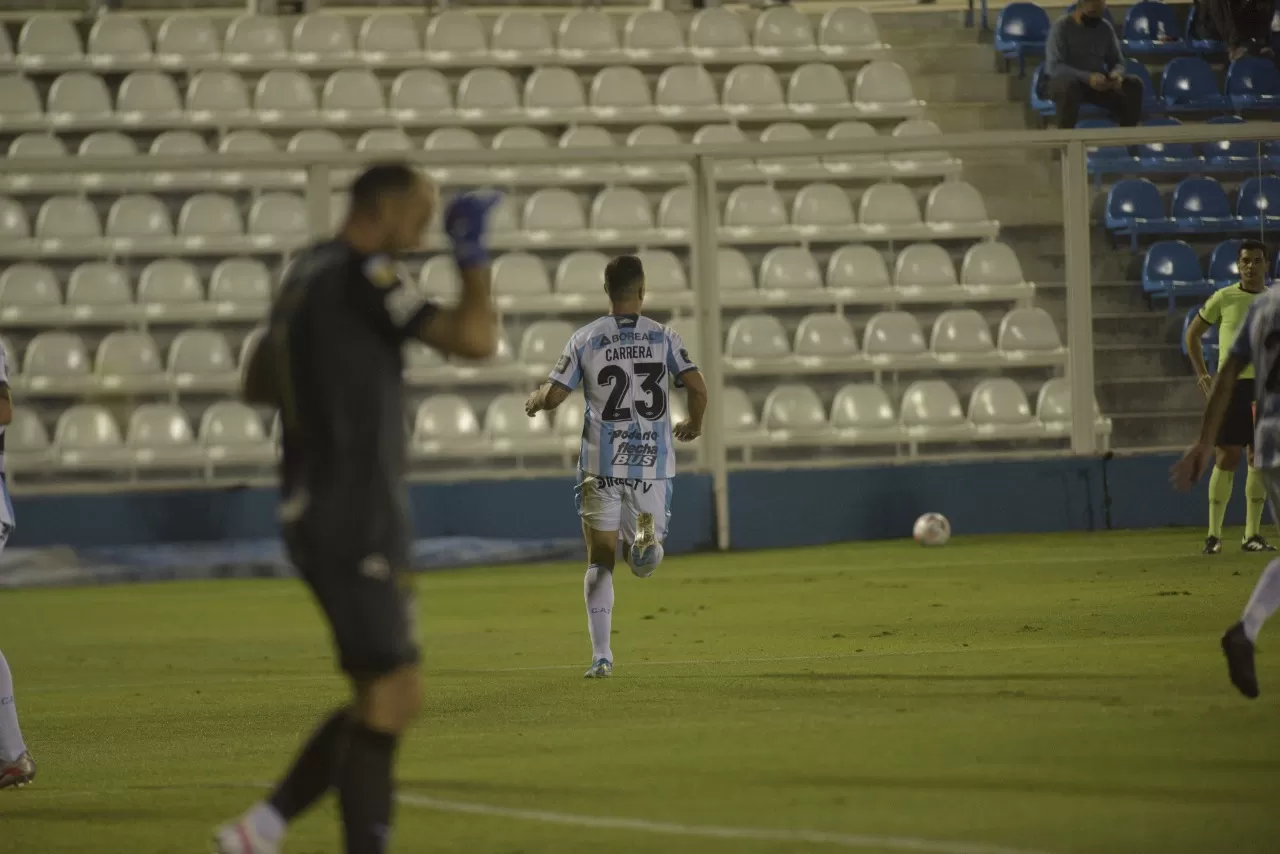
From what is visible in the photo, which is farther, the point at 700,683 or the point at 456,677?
the point at 456,677

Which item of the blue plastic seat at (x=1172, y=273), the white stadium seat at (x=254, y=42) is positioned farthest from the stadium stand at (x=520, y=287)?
the white stadium seat at (x=254, y=42)

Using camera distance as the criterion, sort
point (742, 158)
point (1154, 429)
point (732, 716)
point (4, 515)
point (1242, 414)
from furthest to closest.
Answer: point (742, 158) → point (1154, 429) → point (1242, 414) → point (732, 716) → point (4, 515)

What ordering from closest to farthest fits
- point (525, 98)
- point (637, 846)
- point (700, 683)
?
point (637, 846) → point (700, 683) → point (525, 98)

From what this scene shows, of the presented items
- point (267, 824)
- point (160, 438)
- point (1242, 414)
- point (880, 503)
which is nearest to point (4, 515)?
point (267, 824)

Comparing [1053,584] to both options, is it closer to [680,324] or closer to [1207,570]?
[1207,570]

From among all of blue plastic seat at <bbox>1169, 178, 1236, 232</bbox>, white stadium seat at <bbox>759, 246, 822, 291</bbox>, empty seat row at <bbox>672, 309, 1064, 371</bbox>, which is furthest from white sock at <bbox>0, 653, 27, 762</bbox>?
blue plastic seat at <bbox>1169, 178, 1236, 232</bbox>

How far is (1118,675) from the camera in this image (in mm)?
8656

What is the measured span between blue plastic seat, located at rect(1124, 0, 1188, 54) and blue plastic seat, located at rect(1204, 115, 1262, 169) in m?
5.09

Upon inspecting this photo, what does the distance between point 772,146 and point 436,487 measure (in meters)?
4.17

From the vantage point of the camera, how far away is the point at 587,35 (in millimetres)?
Result: 20891

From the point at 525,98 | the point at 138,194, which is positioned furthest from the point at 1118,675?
the point at 525,98

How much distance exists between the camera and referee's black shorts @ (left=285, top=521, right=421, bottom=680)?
466cm

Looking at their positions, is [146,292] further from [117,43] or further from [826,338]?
[826,338]

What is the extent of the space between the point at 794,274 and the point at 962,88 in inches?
203
